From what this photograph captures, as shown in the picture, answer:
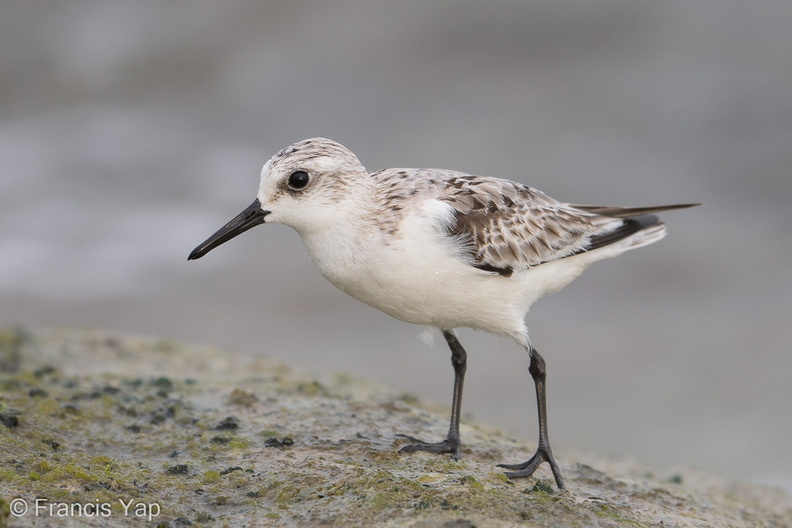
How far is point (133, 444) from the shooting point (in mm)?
6172

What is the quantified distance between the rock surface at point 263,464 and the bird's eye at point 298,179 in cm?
178

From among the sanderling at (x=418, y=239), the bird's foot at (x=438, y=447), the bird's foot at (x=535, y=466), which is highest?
the sanderling at (x=418, y=239)

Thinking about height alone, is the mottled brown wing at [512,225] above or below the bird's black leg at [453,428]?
above

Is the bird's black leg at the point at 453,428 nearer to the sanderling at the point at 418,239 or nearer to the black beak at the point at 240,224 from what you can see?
the sanderling at the point at 418,239

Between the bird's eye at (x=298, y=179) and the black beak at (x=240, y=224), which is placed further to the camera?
the black beak at (x=240, y=224)

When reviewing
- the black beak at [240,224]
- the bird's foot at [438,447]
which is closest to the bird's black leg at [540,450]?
the bird's foot at [438,447]

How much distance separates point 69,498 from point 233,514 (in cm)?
87

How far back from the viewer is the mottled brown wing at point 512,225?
6.02 meters

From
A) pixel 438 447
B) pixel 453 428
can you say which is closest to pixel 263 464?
pixel 438 447

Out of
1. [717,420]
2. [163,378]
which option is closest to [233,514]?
[163,378]

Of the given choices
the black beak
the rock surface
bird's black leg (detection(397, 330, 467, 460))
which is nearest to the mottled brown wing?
bird's black leg (detection(397, 330, 467, 460))

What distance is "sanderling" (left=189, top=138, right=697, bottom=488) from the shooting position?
575 centimetres

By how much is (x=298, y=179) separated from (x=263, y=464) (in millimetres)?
1850

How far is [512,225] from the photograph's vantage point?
6.32 metres
